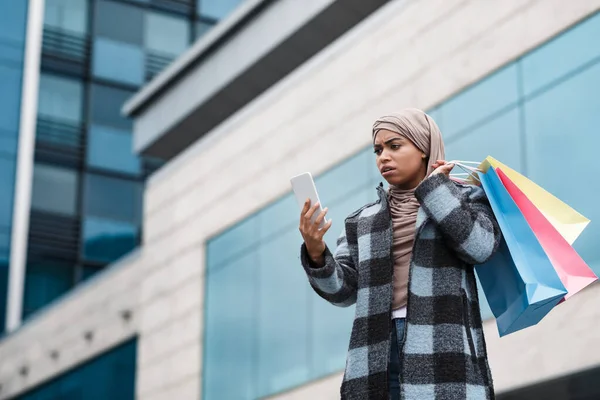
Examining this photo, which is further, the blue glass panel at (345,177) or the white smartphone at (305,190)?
the blue glass panel at (345,177)

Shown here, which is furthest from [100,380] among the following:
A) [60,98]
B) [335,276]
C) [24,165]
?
[335,276]

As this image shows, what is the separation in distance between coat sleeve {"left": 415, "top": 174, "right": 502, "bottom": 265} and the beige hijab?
170 mm

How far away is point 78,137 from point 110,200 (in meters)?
1.82

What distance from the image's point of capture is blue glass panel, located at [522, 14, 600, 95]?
11898mm

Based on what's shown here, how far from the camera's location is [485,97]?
13172 millimetres

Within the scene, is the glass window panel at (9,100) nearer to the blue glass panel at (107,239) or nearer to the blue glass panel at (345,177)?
the blue glass panel at (107,239)

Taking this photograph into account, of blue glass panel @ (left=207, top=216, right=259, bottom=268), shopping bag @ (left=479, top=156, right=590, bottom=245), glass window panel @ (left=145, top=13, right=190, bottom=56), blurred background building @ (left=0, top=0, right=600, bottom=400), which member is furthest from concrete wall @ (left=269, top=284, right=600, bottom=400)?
glass window panel @ (left=145, top=13, right=190, bottom=56)

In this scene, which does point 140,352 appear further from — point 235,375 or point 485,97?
point 485,97

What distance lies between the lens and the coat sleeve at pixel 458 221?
3.96 metres

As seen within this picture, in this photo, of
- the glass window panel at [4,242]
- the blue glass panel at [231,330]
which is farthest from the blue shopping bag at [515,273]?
the glass window panel at [4,242]

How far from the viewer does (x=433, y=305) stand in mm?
3988

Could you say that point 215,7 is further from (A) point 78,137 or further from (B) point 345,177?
(B) point 345,177

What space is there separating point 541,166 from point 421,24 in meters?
3.11

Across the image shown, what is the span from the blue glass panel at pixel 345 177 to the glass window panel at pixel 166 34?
17.6 metres
